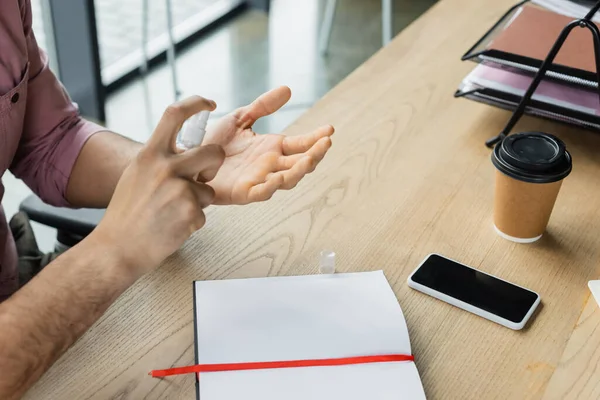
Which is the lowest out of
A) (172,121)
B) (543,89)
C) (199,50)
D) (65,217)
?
(199,50)

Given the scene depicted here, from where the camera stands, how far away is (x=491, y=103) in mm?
1177

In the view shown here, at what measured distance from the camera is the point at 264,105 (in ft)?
3.00

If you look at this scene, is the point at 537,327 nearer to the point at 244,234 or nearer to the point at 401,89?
the point at 244,234

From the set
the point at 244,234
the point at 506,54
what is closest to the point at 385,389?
the point at 244,234

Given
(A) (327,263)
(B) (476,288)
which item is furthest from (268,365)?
(B) (476,288)

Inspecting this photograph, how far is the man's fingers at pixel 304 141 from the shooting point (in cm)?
86

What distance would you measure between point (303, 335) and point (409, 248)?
0.72ft

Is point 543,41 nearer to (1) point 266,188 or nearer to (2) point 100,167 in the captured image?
(1) point 266,188

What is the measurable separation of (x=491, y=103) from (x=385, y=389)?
0.63 metres

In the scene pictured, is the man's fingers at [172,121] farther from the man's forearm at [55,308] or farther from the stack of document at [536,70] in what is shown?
the stack of document at [536,70]

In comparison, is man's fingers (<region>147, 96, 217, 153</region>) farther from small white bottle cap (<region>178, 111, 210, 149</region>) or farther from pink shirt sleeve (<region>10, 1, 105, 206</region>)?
pink shirt sleeve (<region>10, 1, 105, 206</region>)

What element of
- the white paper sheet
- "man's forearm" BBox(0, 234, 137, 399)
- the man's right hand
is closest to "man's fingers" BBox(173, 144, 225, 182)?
the man's right hand

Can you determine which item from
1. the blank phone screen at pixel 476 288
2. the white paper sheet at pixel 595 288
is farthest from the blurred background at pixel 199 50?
the white paper sheet at pixel 595 288

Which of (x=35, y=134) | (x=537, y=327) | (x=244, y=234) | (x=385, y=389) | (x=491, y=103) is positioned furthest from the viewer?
(x=491, y=103)
